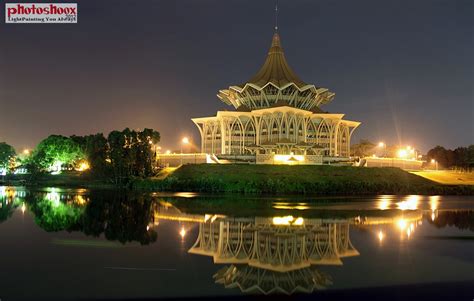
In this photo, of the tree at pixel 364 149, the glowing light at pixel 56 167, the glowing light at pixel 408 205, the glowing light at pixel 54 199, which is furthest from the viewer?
the tree at pixel 364 149

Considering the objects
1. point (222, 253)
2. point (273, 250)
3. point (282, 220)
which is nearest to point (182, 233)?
point (222, 253)

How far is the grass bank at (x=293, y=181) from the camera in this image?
45531 mm

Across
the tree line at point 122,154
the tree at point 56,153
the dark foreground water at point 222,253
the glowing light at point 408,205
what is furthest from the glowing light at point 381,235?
the tree at point 56,153

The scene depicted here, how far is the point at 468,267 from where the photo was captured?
42.0ft

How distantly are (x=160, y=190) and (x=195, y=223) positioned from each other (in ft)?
87.6

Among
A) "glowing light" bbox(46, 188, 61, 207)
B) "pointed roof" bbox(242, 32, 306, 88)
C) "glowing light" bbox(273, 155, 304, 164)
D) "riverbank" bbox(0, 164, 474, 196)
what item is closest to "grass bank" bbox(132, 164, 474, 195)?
"riverbank" bbox(0, 164, 474, 196)

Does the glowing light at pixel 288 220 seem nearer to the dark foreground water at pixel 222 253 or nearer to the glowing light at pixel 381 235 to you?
the dark foreground water at pixel 222 253

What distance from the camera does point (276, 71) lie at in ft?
254

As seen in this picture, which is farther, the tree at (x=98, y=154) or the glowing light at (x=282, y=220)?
the tree at (x=98, y=154)

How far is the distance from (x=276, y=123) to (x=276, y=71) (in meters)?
13.8

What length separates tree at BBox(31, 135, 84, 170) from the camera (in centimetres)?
6762

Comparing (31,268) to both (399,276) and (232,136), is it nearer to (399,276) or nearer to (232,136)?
(399,276)

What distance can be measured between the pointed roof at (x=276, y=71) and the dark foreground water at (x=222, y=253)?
2050 inches

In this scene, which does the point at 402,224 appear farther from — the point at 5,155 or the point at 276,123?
the point at 5,155
